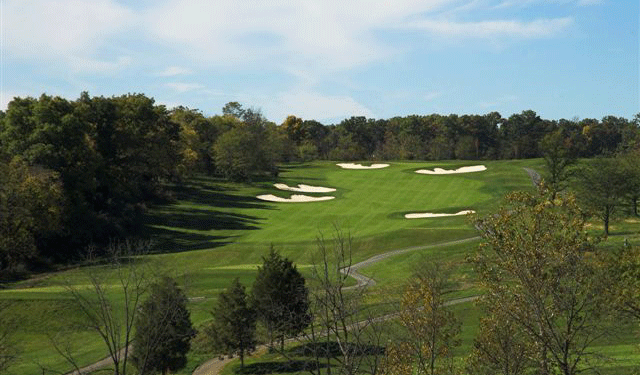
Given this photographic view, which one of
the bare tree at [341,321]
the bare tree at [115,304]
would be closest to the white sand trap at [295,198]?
the bare tree at [115,304]

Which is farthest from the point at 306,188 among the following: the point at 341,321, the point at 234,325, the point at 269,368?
Answer: the point at 341,321

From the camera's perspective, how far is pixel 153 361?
2998 cm

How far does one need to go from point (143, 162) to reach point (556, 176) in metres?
52.6

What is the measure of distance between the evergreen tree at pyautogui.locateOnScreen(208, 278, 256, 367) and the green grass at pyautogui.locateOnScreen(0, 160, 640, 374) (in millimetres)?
2578

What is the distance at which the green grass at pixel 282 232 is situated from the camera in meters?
37.8

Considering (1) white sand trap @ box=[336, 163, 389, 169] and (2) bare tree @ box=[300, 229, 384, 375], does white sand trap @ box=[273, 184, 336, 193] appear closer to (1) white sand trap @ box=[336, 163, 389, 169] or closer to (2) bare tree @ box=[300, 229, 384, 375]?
(1) white sand trap @ box=[336, 163, 389, 169]

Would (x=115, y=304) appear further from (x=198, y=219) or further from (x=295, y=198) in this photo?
(x=295, y=198)

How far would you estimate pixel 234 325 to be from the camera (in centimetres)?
3319

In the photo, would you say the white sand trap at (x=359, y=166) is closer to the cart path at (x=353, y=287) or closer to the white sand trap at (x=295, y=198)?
the white sand trap at (x=295, y=198)

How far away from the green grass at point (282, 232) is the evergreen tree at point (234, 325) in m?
2.58

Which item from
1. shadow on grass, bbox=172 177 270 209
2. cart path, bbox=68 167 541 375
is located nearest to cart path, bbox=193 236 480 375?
cart path, bbox=68 167 541 375

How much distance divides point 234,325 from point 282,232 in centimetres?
3683

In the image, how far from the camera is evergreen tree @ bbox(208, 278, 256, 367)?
1302 inches

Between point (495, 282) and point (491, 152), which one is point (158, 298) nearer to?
point (495, 282)
